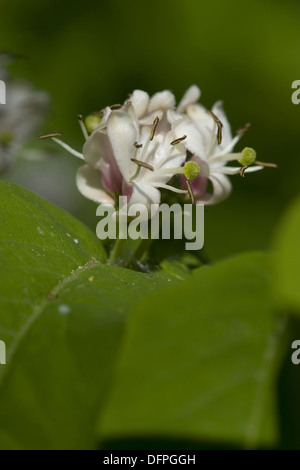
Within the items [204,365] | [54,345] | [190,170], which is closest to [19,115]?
[190,170]

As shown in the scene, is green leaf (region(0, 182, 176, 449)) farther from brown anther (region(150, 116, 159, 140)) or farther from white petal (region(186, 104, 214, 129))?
white petal (region(186, 104, 214, 129))

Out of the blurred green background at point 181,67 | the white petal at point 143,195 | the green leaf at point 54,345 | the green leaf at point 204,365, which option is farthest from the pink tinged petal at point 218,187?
the blurred green background at point 181,67

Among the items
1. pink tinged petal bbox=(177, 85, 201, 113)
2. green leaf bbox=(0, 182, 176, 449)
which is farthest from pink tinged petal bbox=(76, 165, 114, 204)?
green leaf bbox=(0, 182, 176, 449)

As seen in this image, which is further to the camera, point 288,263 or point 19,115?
point 19,115

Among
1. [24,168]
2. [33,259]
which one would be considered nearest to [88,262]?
[33,259]

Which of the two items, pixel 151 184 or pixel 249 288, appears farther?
pixel 151 184

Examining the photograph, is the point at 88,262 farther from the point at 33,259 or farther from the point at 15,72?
the point at 15,72

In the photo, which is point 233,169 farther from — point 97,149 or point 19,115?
point 19,115
